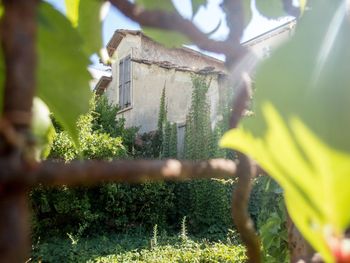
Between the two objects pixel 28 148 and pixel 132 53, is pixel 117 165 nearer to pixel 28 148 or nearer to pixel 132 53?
pixel 28 148

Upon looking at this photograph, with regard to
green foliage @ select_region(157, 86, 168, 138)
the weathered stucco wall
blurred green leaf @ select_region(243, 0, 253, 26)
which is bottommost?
blurred green leaf @ select_region(243, 0, 253, 26)

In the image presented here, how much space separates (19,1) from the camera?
142 mm

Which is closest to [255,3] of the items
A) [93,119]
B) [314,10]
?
[314,10]

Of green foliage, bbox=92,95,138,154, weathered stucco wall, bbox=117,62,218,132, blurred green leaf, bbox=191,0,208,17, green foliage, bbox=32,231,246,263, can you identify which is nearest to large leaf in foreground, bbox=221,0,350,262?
blurred green leaf, bbox=191,0,208,17

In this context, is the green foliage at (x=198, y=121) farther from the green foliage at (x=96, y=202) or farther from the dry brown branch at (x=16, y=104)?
the dry brown branch at (x=16, y=104)

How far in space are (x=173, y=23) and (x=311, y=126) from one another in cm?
9

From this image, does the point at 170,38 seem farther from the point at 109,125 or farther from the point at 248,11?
the point at 109,125

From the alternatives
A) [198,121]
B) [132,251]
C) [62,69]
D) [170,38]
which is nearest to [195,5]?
[170,38]

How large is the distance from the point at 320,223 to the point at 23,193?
91mm

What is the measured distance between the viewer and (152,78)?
9.68 meters

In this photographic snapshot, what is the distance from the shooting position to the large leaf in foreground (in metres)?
0.14

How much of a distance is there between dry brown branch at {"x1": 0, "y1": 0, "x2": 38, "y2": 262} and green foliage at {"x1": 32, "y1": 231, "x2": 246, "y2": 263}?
15.7 ft

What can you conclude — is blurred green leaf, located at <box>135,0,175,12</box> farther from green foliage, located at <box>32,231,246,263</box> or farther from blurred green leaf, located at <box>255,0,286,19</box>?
green foliage, located at <box>32,231,246,263</box>

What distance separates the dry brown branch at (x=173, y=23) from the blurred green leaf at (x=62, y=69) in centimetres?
Answer: 6
